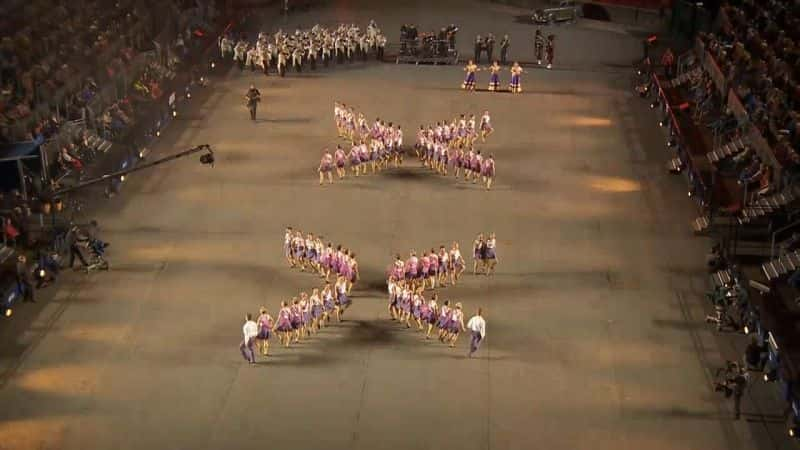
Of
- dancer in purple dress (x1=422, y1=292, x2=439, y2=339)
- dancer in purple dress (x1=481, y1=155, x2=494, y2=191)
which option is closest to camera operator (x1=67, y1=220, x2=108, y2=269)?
dancer in purple dress (x1=422, y1=292, x2=439, y2=339)

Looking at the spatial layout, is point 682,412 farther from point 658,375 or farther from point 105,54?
point 105,54

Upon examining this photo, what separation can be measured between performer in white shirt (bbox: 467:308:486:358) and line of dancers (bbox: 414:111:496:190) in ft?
48.8

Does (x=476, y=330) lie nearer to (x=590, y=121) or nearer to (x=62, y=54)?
(x=590, y=121)

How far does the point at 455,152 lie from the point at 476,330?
56.3 ft

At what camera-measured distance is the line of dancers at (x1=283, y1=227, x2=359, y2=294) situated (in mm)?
41312

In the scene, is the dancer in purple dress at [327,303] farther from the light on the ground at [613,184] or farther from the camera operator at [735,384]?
the light on the ground at [613,184]

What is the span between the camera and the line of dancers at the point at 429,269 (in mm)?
40625

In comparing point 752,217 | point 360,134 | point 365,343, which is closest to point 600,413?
point 365,343

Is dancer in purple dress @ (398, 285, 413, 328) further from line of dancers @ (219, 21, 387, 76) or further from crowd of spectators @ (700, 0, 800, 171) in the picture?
line of dancers @ (219, 21, 387, 76)

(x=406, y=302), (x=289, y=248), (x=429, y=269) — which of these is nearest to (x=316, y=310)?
(x=406, y=302)

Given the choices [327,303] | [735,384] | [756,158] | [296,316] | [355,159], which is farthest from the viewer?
[355,159]

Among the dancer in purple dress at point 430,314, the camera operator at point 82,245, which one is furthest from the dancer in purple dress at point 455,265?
the camera operator at point 82,245

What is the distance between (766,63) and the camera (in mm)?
56188

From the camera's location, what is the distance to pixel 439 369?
36688mm
